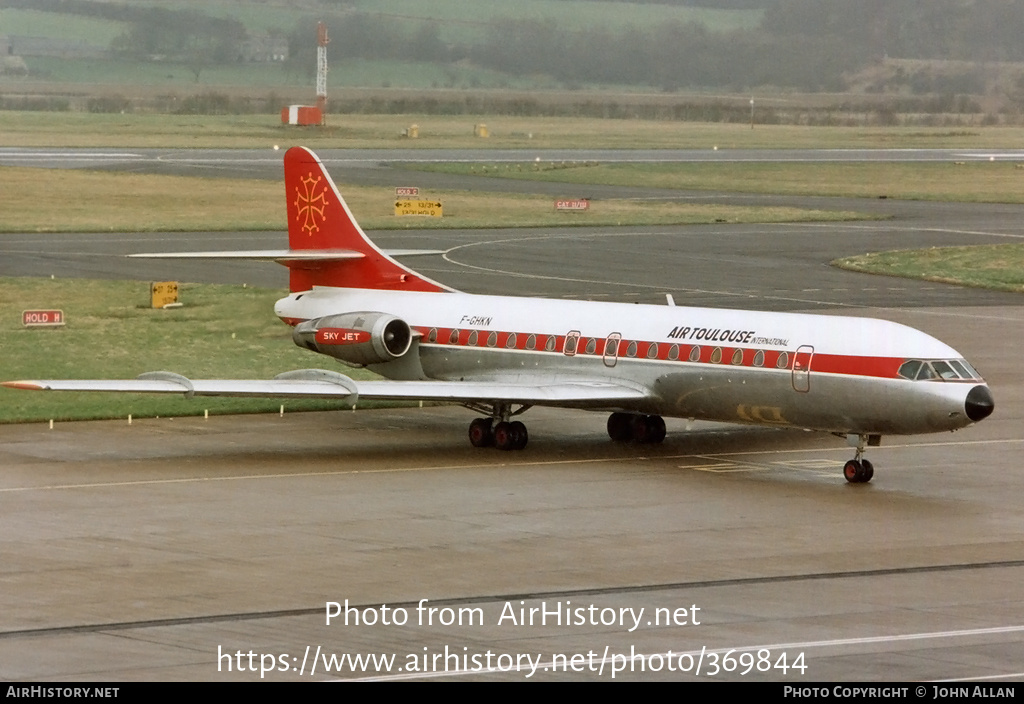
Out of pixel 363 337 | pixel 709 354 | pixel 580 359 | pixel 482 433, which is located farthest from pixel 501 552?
pixel 363 337

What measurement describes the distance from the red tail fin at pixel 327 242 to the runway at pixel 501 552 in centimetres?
295

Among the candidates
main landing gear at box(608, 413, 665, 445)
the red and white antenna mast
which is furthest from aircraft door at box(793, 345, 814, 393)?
the red and white antenna mast

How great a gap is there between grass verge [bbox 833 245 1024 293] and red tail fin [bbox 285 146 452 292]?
3229 centimetres

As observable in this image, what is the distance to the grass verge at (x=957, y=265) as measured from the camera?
65562 mm

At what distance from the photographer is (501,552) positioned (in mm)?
24906

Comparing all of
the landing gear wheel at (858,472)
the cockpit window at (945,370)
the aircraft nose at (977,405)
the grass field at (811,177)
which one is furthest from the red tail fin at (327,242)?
the grass field at (811,177)

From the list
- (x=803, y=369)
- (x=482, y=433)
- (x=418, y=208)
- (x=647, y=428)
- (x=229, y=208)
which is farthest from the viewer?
(x=229, y=208)

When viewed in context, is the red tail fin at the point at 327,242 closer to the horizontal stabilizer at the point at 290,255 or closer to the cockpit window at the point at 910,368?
the horizontal stabilizer at the point at 290,255

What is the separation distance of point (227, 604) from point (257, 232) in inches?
2137

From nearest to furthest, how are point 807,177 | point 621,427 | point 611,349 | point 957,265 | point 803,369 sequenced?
point 803,369 < point 611,349 < point 621,427 < point 957,265 < point 807,177

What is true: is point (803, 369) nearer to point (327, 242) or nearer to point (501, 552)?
point (501, 552)

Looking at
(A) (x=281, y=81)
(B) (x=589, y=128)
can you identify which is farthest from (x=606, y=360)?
(A) (x=281, y=81)

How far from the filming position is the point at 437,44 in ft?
625

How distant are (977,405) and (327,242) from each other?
15317 mm
